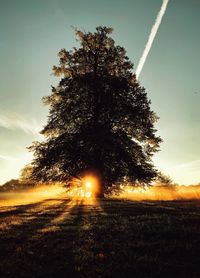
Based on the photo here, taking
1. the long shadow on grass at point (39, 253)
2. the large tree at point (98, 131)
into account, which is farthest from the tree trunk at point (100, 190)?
the long shadow on grass at point (39, 253)

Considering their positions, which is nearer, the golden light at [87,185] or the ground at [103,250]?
the ground at [103,250]

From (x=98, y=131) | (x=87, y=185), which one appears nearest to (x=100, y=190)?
(x=87, y=185)

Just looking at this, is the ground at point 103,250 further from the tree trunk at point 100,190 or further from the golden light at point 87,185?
the tree trunk at point 100,190

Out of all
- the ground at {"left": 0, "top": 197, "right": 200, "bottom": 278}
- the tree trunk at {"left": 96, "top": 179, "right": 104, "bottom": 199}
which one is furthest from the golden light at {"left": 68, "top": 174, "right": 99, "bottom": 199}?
the ground at {"left": 0, "top": 197, "right": 200, "bottom": 278}

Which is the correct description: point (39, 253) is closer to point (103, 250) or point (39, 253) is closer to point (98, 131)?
point (103, 250)

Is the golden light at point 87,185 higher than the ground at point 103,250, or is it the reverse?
the golden light at point 87,185

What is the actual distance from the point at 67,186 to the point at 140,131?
8.98 m

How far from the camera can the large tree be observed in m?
24.9

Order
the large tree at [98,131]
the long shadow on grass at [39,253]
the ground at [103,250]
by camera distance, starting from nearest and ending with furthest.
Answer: the ground at [103,250] < the long shadow on grass at [39,253] < the large tree at [98,131]

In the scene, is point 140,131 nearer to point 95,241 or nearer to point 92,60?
point 92,60

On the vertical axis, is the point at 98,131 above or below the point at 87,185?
above

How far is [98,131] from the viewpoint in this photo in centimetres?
2470

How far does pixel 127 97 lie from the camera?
26781mm

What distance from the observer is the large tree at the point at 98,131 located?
24859 mm
